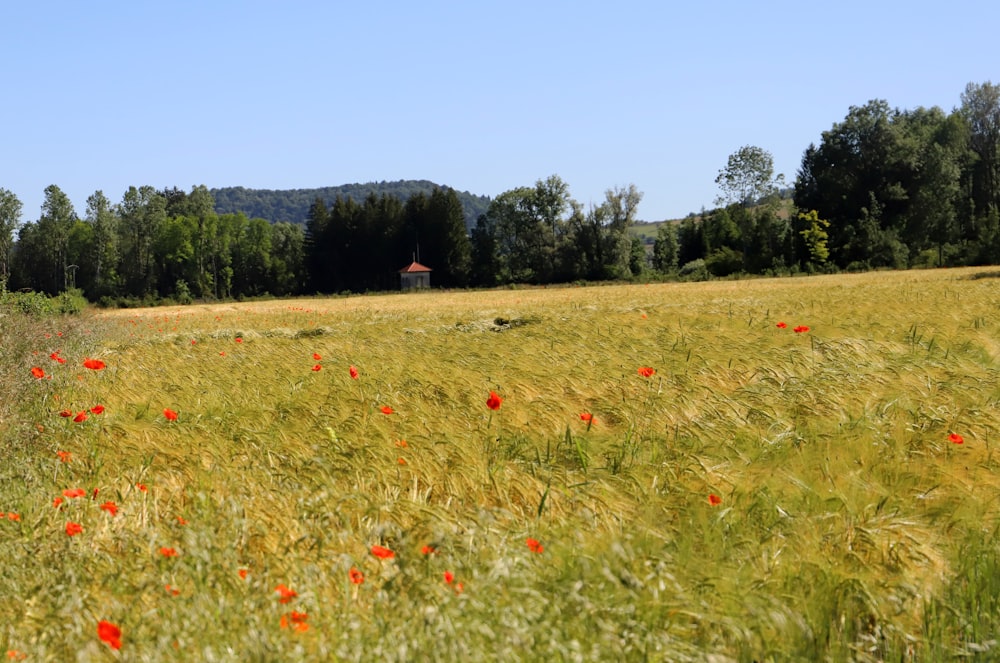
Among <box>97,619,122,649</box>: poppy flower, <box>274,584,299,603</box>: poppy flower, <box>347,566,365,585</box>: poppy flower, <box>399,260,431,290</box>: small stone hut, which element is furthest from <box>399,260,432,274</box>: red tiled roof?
<box>97,619,122,649</box>: poppy flower

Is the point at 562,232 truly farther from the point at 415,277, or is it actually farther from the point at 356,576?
the point at 356,576

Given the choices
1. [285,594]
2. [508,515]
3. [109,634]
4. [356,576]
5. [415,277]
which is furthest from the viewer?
[415,277]

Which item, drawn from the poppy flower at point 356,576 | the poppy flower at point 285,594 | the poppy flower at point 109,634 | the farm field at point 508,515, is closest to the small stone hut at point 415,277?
the farm field at point 508,515

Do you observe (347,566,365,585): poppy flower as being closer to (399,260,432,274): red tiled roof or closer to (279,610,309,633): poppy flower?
(279,610,309,633): poppy flower

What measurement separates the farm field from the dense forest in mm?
53075

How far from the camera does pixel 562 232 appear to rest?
250 ft

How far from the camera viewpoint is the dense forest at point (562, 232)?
59741 mm

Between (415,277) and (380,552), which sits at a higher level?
(415,277)

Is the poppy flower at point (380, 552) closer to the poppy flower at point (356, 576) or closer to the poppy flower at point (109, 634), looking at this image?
the poppy flower at point (356, 576)

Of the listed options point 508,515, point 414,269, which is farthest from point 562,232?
point 508,515

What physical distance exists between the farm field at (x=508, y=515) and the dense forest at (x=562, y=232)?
2090 inches

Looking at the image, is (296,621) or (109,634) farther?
(296,621)

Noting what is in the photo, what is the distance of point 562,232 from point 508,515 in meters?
73.6

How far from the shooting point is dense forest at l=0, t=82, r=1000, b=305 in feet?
196
